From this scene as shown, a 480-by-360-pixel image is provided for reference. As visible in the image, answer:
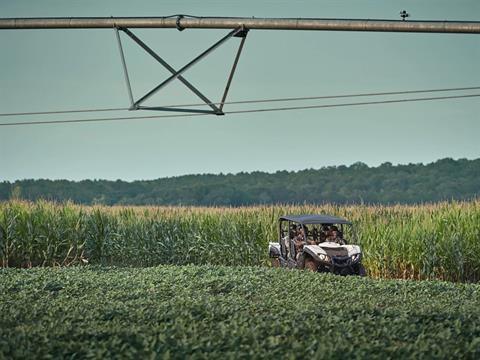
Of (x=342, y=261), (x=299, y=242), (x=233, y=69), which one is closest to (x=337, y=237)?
(x=299, y=242)

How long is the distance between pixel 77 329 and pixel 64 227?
48.6 ft

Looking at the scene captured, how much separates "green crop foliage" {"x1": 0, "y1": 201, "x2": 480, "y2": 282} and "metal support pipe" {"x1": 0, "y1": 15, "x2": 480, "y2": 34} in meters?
6.89

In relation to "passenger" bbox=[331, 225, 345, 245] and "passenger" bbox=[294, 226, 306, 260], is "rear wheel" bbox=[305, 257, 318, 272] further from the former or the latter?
"passenger" bbox=[331, 225, 345, 245]

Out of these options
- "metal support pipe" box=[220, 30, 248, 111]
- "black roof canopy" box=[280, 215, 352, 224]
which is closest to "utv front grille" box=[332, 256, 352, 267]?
"black roof canopy" box=[280, 215, 352, 224]

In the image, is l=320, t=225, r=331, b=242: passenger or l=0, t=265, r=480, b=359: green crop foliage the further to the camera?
l=320, t=225, r=331, b=242: passenger

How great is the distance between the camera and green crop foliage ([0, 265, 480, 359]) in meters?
8.26

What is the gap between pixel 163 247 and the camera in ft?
79.3

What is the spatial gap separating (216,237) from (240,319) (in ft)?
45.6

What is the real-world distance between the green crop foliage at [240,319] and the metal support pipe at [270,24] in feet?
15.7

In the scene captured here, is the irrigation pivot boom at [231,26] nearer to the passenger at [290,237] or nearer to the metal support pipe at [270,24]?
the metal support pipe at [270,24]

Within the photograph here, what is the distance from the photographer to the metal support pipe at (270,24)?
50.0ft

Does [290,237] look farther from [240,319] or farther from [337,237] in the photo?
[240,319]

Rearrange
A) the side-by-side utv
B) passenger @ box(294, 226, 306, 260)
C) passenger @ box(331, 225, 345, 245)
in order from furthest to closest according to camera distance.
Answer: passenger @ box(331, 225, 345, 245) < passenger @ box(294, 226, 306, 260) < the side-by-side utv

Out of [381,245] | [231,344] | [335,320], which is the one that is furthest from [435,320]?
[381,245]
